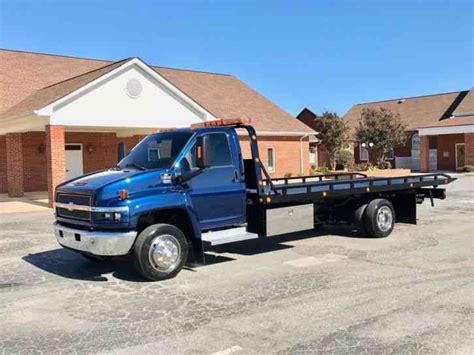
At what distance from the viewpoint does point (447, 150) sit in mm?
43969

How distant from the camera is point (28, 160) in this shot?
24.5 metres

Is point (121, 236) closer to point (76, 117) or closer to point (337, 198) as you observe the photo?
point (337, 198)

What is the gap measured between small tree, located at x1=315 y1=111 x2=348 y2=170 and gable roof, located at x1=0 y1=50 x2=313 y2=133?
14.5 feet

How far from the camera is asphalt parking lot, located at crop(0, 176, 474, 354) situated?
507cm

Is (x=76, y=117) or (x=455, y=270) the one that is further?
(x=76, y=117)

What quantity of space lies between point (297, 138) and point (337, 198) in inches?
906

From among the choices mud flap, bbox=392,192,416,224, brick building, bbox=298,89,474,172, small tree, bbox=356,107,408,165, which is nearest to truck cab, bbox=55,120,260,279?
mud flap, bbox=392,192,416,224

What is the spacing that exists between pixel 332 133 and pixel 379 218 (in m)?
27.6

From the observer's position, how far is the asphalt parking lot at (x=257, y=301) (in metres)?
5.07

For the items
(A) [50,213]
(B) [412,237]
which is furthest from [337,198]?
(A) [50,213]

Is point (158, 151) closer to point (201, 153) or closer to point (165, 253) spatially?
point (201, 153)

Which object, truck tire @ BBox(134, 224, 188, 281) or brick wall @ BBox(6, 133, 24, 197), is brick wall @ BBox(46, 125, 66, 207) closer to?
brick wall @ BBox(6, 133, 24, 197)

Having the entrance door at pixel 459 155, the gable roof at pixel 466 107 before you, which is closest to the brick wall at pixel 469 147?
the entrance door at pixel 459 155

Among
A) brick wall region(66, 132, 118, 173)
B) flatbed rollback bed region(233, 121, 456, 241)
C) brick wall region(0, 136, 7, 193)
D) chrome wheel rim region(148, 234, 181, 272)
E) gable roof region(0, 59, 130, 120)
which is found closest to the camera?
chrome wheel rim region(148, 234, 181, 272)
